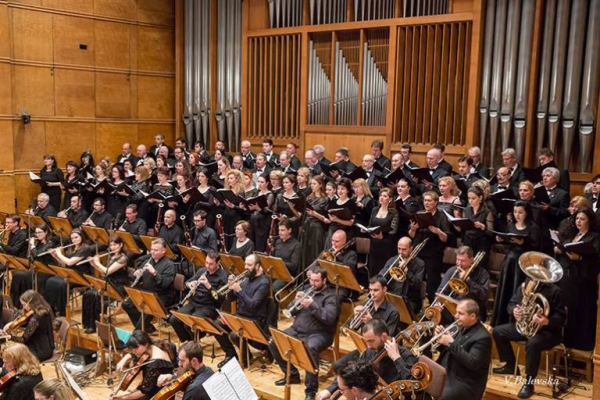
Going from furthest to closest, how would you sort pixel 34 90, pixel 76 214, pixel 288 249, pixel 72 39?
pixel 72 39 → pixel 34 90 → pixel 76 214 → pixel 288 249

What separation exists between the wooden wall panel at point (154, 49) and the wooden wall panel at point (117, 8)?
1.02ft

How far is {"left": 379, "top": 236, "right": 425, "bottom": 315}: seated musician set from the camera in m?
6.32

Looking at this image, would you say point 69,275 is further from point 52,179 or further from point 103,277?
point 52,179

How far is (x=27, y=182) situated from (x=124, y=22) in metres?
3.20

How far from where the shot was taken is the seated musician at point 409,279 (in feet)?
20.7

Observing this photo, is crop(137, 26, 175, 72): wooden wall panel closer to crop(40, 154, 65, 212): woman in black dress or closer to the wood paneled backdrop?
the wood paneled backdrop

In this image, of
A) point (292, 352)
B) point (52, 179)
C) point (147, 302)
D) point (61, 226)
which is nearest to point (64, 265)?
point (61, 226)

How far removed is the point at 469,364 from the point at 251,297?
7.88 ft

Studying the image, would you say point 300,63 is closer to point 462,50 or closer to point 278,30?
point 278,30

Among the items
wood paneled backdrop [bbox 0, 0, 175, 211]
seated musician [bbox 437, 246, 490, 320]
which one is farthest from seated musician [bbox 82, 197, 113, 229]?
seated musician [bbox 437, 246, 490, 320]

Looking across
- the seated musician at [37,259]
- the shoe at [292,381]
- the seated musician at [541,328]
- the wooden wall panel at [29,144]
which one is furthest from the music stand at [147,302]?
the wooden wall panel at [29,144]

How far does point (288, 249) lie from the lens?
7.46 metres

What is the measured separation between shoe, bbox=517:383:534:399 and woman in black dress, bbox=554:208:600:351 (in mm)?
788

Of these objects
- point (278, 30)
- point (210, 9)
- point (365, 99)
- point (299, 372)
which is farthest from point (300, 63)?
point (299, 372)
